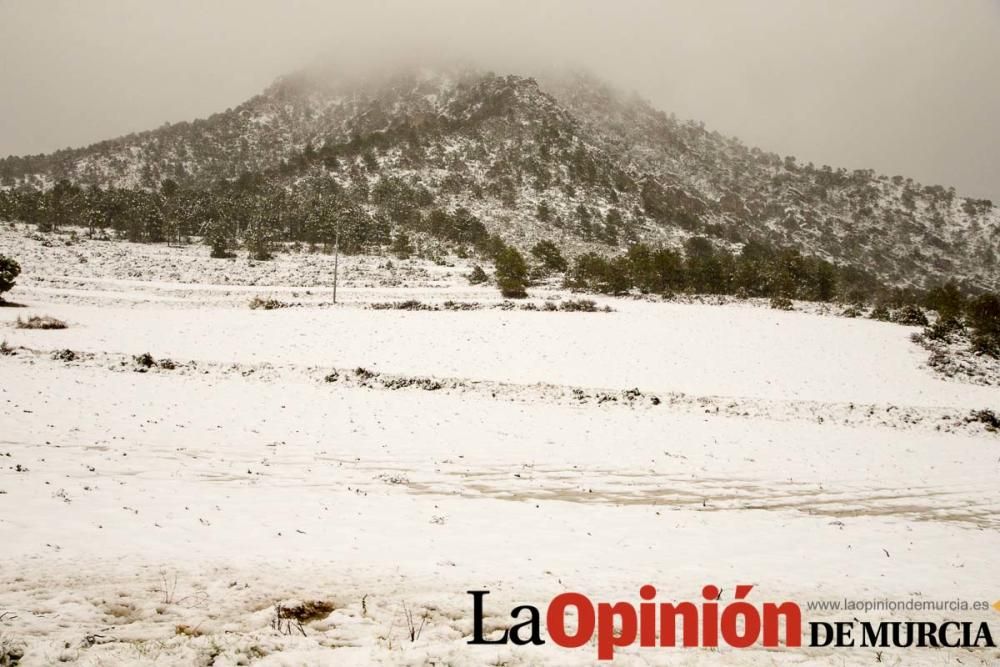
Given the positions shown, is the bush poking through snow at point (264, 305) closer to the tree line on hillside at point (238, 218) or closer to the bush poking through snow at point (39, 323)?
the bush poking through snow at point (39, 323)

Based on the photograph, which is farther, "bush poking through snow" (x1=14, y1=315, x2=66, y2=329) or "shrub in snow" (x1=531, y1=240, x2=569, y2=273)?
"shrub in snow" (x1=531, y1=240, x2=569, y2=273)

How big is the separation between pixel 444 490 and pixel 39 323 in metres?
30.0

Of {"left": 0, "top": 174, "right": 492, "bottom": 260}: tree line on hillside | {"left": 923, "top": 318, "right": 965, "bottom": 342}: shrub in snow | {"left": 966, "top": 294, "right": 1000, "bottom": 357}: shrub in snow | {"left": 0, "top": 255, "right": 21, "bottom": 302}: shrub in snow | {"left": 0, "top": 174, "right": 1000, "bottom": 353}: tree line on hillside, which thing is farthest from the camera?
{"left": 0, "top": 174, "right": 492, "bottom": 260}: tree line on hillside

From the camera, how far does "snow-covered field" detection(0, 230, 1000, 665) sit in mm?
5691

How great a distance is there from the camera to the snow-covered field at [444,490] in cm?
569

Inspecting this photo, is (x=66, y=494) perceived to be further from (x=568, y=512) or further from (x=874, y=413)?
(x=874, y=413)

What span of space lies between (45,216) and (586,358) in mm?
111780

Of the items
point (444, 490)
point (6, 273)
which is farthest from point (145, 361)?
point (6, 273)

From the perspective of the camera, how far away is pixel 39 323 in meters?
27.2

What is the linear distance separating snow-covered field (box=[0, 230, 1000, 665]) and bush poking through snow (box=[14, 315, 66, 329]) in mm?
868

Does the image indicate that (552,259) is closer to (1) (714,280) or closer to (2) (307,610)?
(1) (714,280)

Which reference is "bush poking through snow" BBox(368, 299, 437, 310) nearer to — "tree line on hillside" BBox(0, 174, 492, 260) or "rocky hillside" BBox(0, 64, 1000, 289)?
"tree line on hillside" BBox(0, 174, 492, 260)

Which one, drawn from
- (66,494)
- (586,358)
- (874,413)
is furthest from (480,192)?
(66,494)

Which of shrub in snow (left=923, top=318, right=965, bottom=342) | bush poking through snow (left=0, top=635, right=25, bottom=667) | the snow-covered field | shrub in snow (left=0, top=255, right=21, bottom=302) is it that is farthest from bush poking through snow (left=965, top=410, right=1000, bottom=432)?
shrub in snow (left=0, top=255, right=21, bottom=302)
